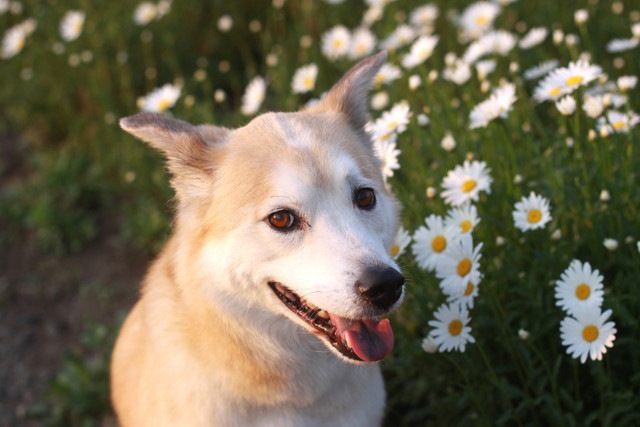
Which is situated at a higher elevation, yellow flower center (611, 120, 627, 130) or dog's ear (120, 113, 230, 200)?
yellow flower center (611, 120, 627, 130)

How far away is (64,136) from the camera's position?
20.4 ft

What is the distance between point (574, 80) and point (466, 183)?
2.10ft

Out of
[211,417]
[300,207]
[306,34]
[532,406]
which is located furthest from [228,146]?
[306,34]

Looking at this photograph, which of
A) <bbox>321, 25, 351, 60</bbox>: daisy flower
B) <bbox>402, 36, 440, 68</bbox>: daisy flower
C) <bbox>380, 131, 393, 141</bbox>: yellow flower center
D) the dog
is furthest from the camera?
<bbox>321, 25, 351, 60</bbox>: daisy flower

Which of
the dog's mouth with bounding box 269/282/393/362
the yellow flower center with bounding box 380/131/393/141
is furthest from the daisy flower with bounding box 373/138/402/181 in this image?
the dog's mouth with bounding box 269/282/393/362

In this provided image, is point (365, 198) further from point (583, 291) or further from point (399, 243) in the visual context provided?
point (583, 291)

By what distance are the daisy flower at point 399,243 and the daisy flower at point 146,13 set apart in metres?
3.35

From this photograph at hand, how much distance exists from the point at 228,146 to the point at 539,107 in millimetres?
2843

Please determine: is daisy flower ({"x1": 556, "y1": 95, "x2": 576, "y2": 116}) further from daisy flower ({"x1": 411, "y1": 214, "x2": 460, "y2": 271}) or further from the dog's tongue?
the dog's tongue

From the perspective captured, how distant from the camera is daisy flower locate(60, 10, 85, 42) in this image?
554cm

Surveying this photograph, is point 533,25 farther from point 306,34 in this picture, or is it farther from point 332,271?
point 332,271

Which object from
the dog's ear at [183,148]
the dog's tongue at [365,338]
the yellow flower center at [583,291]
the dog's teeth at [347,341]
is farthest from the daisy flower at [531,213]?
the dog's ear at [183,148]

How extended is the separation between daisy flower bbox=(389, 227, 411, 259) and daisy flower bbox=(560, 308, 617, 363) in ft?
2.42

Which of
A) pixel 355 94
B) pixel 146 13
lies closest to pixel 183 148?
pixel 355 94
